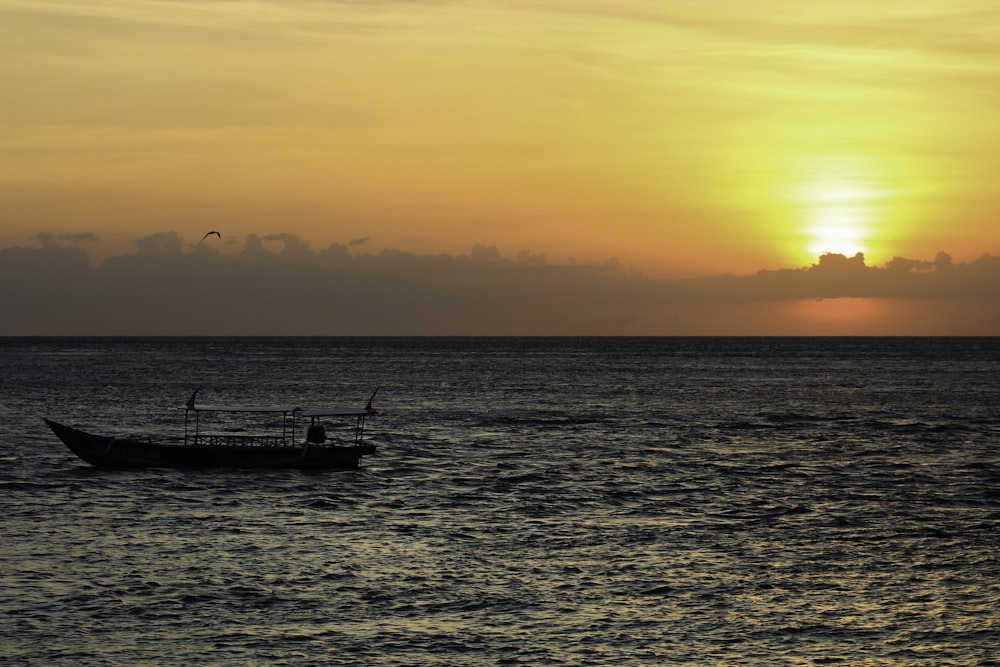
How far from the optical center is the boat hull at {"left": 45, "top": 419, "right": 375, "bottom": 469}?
5747cm

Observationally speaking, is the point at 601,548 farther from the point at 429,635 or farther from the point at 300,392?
the point at 300,392

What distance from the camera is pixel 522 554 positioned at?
36688 mm

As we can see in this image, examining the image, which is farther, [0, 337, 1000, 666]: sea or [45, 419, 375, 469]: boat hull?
[45, 419, 375, 469]: boat hull

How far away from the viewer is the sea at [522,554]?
2703cm

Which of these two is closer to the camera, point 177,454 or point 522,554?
point 522,554

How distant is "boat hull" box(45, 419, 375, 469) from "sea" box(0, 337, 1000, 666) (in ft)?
3.09

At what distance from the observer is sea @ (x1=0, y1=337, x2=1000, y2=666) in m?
27.0

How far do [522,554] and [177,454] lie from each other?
27.1 m

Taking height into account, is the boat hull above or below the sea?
above

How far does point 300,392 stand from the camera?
13700 cm

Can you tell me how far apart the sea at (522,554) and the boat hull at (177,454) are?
94cm

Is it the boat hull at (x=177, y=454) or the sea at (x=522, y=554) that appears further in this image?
the boat hull at (x=177, y=454)

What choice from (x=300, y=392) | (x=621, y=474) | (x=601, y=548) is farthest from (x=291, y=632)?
(x=300, y=392)

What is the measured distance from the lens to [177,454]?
189ft
